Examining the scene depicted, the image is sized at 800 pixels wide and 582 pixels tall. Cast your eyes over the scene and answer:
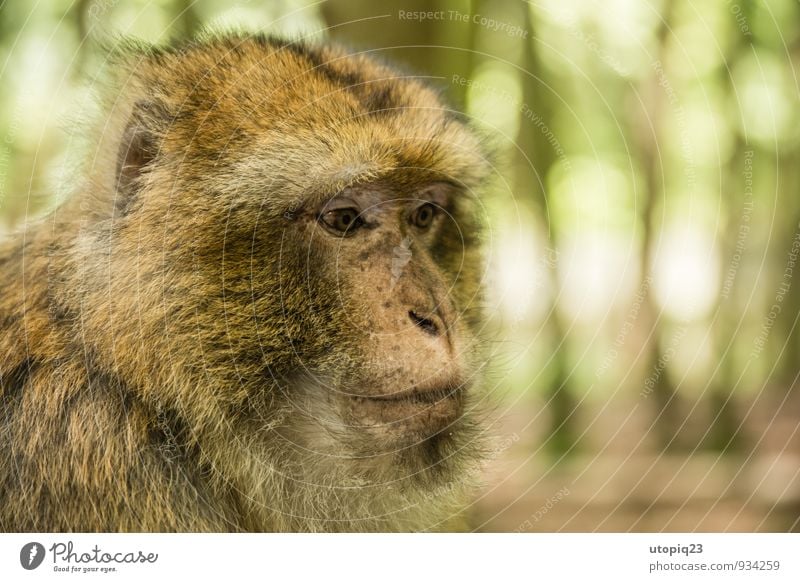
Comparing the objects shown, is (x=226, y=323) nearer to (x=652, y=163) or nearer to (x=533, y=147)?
(x=533, y=147)

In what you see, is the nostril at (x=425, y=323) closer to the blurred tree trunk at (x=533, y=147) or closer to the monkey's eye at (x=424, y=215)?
the monkey's eye at (x=424, y=215)

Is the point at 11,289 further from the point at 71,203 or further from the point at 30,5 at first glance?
the point at 30,5

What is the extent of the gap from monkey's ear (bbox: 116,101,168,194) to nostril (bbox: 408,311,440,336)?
0.70 meters

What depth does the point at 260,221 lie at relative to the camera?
5.86 ft

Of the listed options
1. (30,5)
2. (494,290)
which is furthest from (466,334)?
(30,5)

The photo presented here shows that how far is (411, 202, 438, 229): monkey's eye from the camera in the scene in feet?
6.73

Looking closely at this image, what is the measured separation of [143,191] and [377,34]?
102 cm

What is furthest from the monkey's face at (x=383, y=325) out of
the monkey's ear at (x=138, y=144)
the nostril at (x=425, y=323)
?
the monkey's ear at (x=138, y=144)

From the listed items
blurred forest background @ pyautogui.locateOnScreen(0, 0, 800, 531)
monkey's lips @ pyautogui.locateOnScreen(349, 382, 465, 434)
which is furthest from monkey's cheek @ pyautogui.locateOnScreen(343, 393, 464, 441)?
blurred forest background @ pyautogui.locateOnScreen(0, 0, 800, 531)

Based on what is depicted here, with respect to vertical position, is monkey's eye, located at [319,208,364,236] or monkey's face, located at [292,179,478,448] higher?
monkey's eye, located at [319,208,364,236]

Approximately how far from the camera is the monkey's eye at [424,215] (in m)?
2.05

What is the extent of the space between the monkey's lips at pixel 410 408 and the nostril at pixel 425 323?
117 mm

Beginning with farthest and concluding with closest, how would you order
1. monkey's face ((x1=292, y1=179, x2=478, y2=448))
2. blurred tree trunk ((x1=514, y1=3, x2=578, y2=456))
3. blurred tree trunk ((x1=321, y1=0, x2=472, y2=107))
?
blurred tree trunk ((x1=514, y1=3, x2=578, y2=456))
blurred tree trunk ((x1=321, y1=0, x2=472, y2=107))
monkey's face ((x1=292, y1=179, x2=478, y2=448))

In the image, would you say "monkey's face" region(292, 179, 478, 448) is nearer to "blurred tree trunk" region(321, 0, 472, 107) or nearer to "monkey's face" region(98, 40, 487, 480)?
"monkey's face" region(98, 40, 487, 480)
